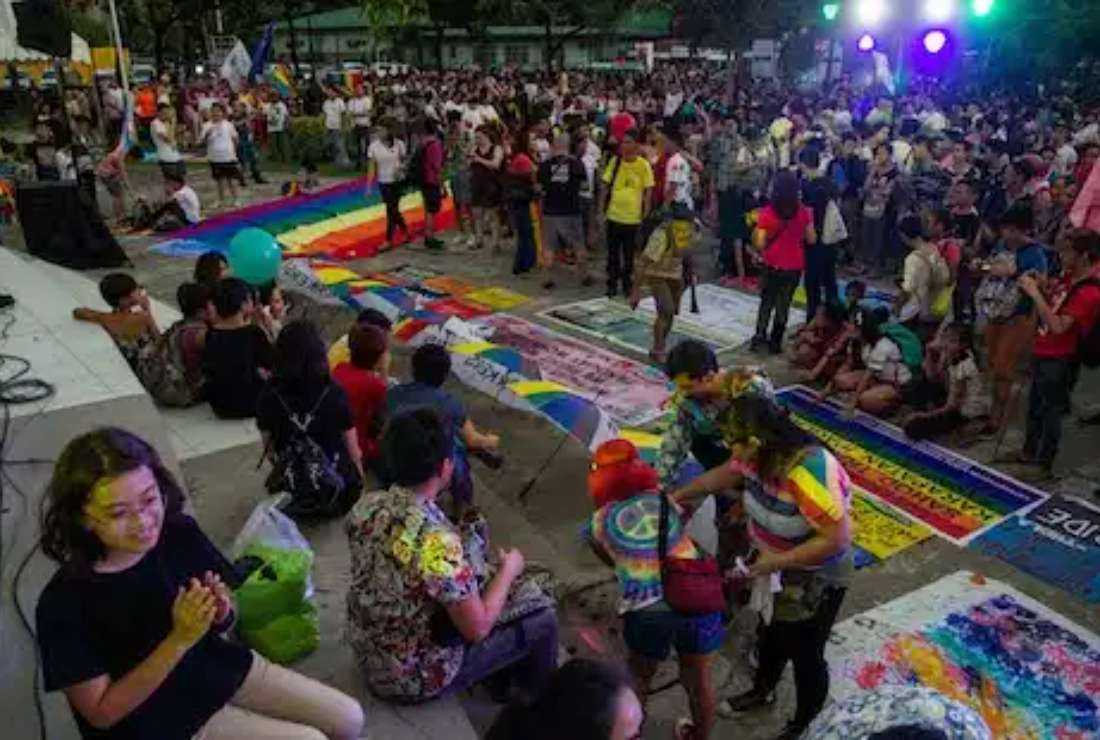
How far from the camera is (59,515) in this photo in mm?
2336

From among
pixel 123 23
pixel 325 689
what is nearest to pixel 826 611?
pixel 325 689

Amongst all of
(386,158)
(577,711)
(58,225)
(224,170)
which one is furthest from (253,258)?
(224,170)

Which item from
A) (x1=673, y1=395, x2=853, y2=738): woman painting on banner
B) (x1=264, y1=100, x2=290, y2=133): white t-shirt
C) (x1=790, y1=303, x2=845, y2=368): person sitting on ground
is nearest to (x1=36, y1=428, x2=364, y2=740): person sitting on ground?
(x1=673, y1=395, x2=853, y2=738): woman painting on banner

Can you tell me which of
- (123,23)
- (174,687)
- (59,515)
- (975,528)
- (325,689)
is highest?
(123,23)

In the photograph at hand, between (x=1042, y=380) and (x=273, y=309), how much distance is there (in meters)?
5.35

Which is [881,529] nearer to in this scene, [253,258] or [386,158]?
[253,258]

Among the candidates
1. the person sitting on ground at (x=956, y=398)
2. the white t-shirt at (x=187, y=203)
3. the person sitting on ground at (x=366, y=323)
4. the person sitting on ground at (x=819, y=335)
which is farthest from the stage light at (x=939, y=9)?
the person sitting on ground at (x=366, y=323)

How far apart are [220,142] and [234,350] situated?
1029 centimetres

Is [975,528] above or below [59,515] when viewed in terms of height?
below

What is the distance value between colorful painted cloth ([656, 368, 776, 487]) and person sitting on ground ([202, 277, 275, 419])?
2253mm

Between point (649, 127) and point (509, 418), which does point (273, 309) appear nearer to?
point (509, 418)

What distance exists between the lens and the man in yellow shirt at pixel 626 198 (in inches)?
370

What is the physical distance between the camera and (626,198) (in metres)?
9.49

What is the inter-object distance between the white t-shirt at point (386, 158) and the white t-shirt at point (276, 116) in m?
8.09
